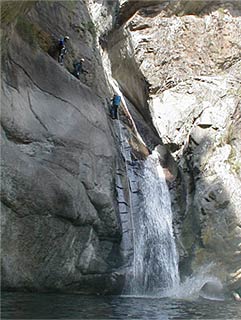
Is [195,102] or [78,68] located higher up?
[78,68]

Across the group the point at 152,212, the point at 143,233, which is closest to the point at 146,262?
the point at 143,233

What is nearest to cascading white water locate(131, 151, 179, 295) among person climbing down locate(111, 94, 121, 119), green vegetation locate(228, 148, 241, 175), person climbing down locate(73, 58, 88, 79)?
person climbing down locate(111, 94, 121, 119)

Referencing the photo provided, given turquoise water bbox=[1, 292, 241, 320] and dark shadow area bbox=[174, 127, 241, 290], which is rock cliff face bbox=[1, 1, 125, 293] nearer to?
turquoise water bbox=[1, 292, 241, 320]

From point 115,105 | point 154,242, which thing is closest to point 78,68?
point 115,105

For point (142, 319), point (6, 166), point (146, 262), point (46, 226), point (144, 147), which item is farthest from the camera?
point (144, 147)

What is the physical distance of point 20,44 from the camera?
1515cm

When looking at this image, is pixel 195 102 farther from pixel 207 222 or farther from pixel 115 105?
pixel 207 222

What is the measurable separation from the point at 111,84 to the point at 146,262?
35.7 ft

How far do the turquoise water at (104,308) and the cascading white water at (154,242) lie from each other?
143 centimetres

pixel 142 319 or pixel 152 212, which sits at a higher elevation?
pixel 152 212

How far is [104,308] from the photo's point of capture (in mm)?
12141

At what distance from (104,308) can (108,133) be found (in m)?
7.30

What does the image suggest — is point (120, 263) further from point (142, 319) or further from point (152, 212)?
point (142, 319)

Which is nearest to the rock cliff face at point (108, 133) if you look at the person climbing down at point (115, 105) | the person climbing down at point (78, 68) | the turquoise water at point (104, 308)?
the person climbing down at point (78, 68)
